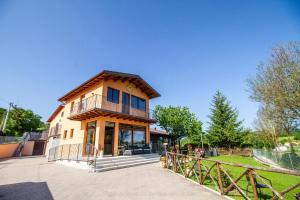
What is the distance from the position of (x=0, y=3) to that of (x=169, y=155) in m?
14.2

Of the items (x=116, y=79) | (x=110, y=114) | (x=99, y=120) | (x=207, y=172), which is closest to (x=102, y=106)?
(x=110, y=114)

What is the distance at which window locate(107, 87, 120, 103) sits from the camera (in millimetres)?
13730

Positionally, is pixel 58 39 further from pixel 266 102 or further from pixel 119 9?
pixel 266 102

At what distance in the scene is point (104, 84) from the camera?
13453 millimetres

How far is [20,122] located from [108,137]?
3701 centimetres

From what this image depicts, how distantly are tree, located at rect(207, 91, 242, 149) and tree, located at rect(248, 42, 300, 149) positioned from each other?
1327 cm

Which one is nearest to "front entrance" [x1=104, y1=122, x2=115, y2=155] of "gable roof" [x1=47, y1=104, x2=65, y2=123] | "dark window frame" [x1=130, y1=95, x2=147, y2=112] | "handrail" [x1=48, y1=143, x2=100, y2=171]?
"handrail" [x1=48, y1=143, x2=100, y2=171]

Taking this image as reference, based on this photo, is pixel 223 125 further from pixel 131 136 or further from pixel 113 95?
pixel 113 95

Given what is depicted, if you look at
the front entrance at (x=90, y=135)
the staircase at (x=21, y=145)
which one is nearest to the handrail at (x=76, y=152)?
the front entrance at (x=90, y=135)

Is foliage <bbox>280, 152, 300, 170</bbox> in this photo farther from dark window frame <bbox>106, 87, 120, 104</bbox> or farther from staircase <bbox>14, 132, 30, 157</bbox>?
staircase <bbox>14, 132, 30, 157</bbox>

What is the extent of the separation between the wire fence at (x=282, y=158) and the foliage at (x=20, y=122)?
48.0 m

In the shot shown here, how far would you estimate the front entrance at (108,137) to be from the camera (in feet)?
42.3

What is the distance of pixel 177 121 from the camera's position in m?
22.5

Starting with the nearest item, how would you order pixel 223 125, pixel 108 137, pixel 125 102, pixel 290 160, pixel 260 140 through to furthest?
pixel 290 160, pixel 108 137, pixel 125 102, pixel 223 125, pixel 260 140
